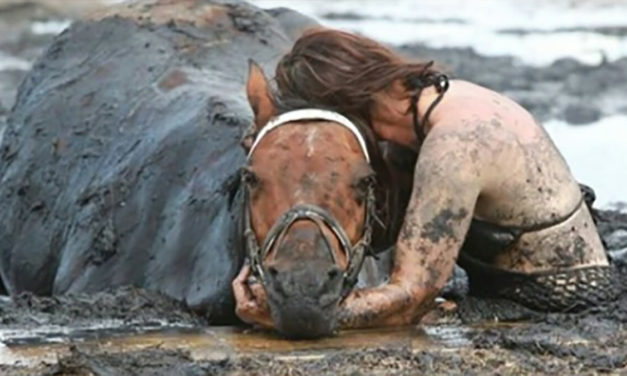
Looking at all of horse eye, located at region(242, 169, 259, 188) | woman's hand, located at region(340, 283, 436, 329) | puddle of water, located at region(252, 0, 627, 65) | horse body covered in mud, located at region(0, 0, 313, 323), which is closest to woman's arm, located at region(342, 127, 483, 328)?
woman's hand, located at region(340, 283, 436, 329)

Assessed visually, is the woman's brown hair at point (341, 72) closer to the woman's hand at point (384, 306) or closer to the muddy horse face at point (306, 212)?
the muddy horse face at point (306, 212)

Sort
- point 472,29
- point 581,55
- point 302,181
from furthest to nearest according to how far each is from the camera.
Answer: point 472,29
point 581,55
point 302,181

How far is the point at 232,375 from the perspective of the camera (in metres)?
5.96

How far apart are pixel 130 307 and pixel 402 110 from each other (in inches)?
52.0

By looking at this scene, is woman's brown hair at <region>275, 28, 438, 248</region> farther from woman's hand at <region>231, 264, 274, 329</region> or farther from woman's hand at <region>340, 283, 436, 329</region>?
woman's hand at <region>231, 264, 274, 329</region>

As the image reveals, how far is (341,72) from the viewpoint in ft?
22.9

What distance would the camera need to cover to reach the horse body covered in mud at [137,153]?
8188mm

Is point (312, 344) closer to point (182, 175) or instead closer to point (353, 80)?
point (353, 80)

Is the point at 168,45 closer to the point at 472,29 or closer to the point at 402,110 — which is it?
the point at 402,110

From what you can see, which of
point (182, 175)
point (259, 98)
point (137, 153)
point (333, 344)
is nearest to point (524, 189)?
point (259, 98)

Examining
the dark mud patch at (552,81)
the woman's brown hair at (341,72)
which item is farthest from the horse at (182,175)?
the dark mud patch at (552,81)

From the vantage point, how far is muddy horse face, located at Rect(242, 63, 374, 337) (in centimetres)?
623

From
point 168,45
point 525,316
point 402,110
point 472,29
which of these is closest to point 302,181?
point 402,110

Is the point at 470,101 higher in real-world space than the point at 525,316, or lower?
higher
